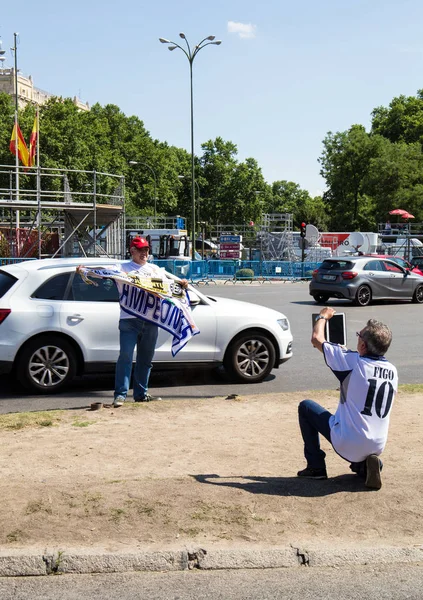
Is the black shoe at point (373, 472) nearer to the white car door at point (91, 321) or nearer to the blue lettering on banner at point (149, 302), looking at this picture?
the blue lettering on banner at point (149, 302)

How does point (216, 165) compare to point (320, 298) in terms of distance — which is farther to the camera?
point (216, 165)

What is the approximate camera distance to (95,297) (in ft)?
32.4

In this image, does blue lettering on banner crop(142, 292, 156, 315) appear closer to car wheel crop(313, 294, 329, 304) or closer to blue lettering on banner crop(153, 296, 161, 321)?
blue lettering on banner crop(153, 296, 161, 321)

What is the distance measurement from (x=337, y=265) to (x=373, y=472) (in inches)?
772

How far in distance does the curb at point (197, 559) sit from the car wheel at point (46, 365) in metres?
5.20

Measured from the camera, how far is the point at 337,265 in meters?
24.8

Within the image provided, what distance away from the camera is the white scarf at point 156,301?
342 inches

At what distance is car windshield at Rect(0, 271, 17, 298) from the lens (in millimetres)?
9578

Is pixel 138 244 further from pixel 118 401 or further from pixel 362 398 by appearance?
pixel 362 398

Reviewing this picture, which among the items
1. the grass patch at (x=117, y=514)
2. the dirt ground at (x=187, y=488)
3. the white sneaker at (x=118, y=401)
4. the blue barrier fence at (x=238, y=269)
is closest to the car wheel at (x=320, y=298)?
the blue barrier fence at (x=238, y=269)

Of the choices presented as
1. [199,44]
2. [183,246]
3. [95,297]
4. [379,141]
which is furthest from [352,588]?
[379,141]

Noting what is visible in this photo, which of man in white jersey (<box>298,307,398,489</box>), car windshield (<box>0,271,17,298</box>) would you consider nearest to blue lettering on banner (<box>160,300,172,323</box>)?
car windshield (<box>0,271,17,298</box>)

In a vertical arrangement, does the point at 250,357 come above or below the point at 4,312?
below

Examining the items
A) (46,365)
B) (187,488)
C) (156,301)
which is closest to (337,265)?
(46,365)
